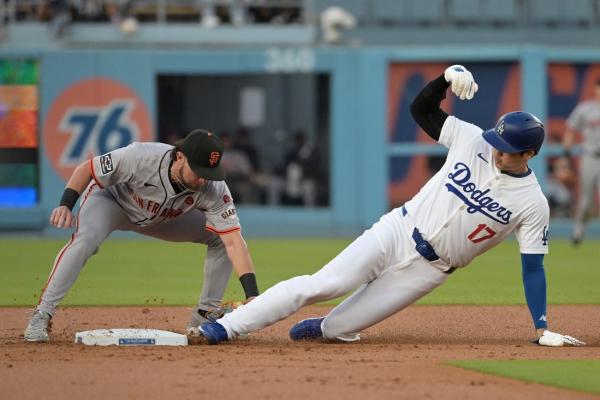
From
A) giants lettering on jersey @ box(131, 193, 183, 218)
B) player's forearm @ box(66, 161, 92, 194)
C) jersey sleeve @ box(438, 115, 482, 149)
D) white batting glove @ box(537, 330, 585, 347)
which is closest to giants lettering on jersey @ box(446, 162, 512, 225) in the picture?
jersey sleeve @ box(438, 115, 482, 149)

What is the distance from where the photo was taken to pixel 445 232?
6.68 m

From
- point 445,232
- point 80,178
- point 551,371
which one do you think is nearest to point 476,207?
point 445,232

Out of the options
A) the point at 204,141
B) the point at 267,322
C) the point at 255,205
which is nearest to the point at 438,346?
the point at 267,322

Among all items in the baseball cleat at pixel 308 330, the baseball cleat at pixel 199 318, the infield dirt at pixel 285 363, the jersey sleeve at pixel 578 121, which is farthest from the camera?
the jersey sleeve at pixel 578 121

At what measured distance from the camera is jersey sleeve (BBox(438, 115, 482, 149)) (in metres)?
6.79

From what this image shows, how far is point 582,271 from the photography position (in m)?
12.5

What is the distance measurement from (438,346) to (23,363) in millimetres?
2398

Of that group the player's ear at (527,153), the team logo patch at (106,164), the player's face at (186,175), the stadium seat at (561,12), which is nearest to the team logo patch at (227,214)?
the player's face at (186,175)

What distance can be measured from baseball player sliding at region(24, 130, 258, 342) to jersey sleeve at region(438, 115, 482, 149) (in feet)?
4.21

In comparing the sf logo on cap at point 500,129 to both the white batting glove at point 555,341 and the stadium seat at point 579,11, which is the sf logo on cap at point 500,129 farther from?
the stadium seat at point 579,11

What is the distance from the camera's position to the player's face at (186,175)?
262 inches

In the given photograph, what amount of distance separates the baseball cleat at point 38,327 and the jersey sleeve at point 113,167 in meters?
0.82

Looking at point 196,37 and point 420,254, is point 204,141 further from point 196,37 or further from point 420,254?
point 196,37

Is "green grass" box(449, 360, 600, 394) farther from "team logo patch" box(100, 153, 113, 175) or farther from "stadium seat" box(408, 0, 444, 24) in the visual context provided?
"stadium seat" box(408, 0, 444, 24)
